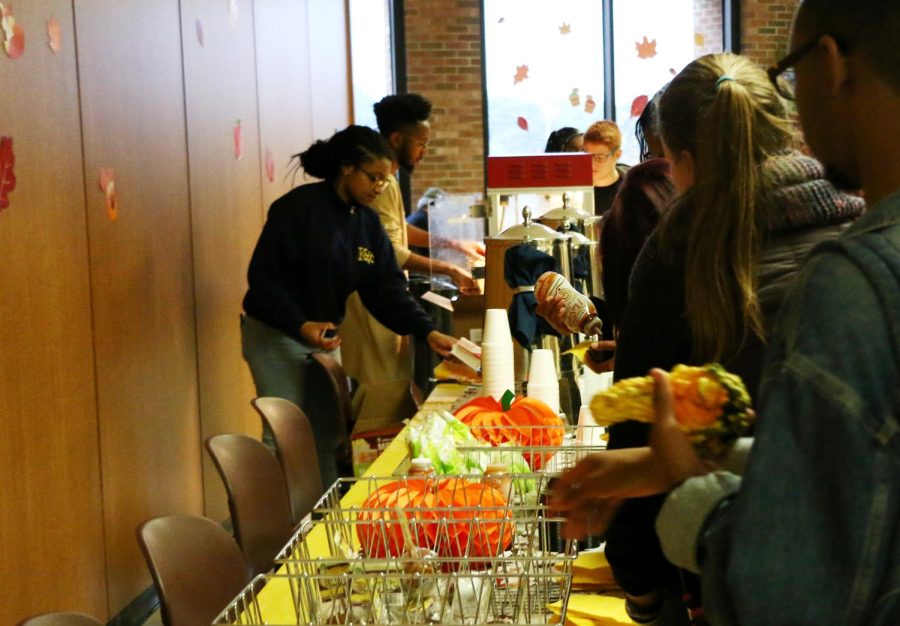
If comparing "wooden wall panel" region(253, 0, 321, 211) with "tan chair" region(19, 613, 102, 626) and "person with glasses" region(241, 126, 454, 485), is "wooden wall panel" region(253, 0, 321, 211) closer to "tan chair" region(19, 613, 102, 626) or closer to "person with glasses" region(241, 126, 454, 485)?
"person with glasses" region(241, 126, 454, 485)

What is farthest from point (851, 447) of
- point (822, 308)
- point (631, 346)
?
point (631, 346)

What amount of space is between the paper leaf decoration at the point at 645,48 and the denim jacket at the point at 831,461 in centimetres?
965

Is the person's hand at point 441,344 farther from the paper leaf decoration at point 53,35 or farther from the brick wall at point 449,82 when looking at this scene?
the brick wall at point 449,82

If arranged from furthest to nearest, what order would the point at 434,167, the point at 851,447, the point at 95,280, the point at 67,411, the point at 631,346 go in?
the point at 434,167
the point at 95,280
the point at 67,411
the point at 631,346
the point at 851,447

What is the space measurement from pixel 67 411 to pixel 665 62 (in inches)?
309

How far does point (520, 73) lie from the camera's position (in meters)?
10.2

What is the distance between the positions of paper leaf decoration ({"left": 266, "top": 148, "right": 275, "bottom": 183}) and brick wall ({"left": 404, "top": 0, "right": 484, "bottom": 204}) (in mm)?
3722

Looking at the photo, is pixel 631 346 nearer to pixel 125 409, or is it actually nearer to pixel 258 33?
pixel 125 409

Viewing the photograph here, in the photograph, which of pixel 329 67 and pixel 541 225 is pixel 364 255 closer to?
pixel 541 225

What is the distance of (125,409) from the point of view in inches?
156

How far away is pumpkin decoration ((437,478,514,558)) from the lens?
1.68 meters

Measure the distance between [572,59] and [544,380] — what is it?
25.1 ft

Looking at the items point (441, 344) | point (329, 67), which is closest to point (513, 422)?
point (441, 344)

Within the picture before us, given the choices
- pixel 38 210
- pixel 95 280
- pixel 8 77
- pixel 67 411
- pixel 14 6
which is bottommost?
pixel 67 411
